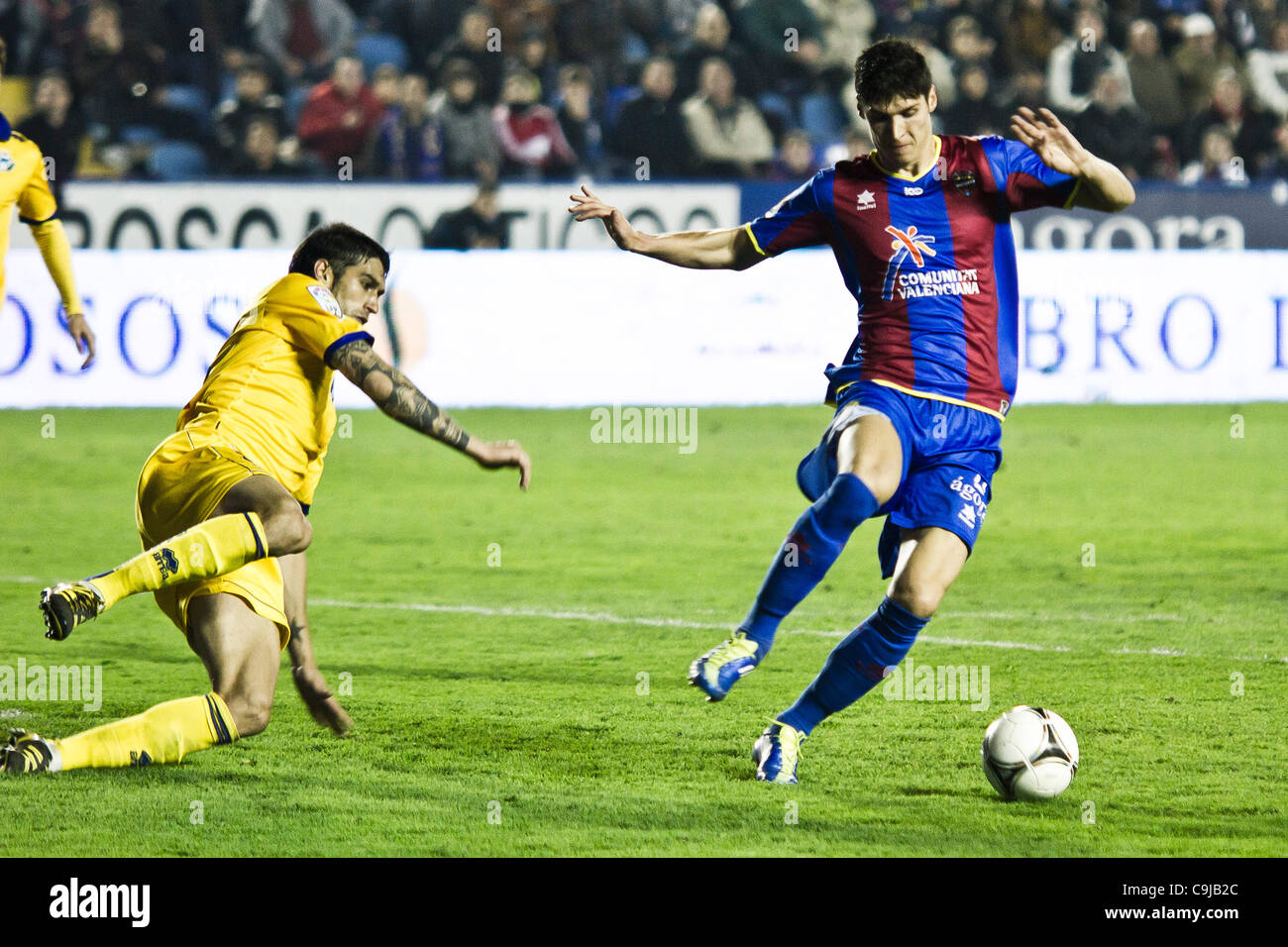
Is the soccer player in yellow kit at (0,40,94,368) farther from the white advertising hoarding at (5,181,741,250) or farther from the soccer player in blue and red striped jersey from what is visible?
the white advertising hoarding at (5,181,741,250)

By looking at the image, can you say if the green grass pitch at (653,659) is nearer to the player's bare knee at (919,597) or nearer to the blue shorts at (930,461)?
the player's bare knee at (919,597)

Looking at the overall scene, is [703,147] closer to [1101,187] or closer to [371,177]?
[371,177]

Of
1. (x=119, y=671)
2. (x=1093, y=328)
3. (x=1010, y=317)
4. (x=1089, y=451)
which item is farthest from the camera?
(x=1093, y=328)

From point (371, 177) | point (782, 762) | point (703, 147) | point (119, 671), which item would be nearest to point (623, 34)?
point (703, 147)

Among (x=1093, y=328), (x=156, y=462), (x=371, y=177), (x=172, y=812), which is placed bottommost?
(x=172, y=812)

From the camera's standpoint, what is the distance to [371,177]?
14.1 metres

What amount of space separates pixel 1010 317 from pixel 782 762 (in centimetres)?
146

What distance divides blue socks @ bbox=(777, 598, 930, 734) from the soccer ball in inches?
12.9

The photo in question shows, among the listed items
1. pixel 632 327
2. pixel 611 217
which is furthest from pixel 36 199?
pixel 632 327

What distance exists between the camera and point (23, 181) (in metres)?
7.98

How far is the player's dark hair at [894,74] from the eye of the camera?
181 inches

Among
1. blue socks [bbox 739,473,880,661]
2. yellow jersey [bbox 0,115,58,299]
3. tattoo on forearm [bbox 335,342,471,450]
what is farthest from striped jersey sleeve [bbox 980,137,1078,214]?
yellow jersey [bbox 0,115,58,299]

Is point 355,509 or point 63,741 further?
point 355,509

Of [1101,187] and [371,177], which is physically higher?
[371,177]
